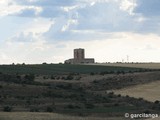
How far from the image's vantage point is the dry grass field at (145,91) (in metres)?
84.9

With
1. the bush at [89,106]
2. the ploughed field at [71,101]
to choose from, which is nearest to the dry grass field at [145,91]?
the ploughed field at [71,101]

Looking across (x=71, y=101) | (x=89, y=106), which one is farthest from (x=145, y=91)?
(x=89, y=106)

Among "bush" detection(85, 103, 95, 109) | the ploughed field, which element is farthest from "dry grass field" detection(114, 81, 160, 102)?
"bush" detection(85, 103, 95, 109)

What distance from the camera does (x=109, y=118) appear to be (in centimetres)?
5075

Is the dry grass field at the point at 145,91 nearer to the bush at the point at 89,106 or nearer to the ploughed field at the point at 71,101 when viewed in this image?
the ploughed field at the point at 71,101

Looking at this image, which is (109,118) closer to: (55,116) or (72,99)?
(55,116)

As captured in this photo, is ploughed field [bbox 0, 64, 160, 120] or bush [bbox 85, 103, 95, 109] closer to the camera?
ploughed field [bbox 0, 64, 160, 120]

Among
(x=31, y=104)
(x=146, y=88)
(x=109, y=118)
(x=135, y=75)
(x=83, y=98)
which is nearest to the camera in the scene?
(x=109, y=118)

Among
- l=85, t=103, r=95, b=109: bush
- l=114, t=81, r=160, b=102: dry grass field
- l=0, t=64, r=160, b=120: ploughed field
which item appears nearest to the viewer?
l=0, t=64, r=160, b=120: ploughed field

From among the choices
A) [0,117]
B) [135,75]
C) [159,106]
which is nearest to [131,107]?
[159,106]

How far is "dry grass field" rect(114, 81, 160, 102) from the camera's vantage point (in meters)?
84.9

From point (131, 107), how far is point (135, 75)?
4627cm

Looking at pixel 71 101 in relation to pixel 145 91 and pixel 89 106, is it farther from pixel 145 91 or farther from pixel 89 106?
A: pixel 145 91

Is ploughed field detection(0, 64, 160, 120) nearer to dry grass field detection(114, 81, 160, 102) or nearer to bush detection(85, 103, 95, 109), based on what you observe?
bush detection(85, 103, 95, 109)
